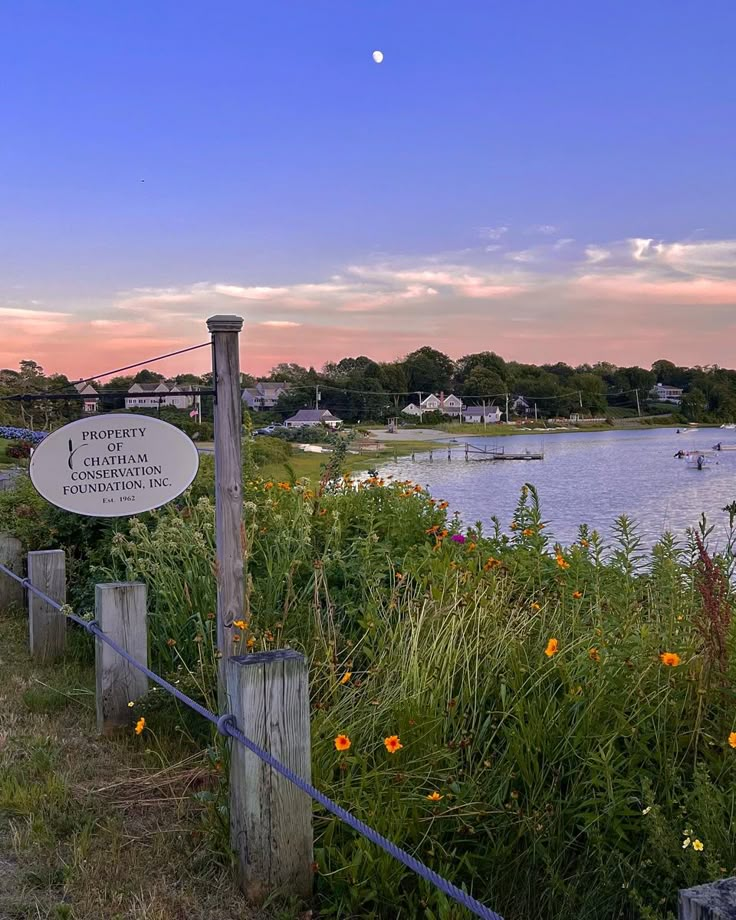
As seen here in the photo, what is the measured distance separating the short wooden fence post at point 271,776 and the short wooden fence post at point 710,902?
62.7 inches

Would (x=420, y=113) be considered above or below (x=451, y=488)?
above

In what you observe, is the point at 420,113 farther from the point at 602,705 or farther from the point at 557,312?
the point at 557,312

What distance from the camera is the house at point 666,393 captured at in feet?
491

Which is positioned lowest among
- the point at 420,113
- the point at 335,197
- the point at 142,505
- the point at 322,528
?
the point at 322,528

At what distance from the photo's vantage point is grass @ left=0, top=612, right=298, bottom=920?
9.25 feet

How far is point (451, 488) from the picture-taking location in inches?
1395

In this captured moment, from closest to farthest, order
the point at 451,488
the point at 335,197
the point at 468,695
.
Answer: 1. the point at 468,695
2. the point at 335,197
3. the point at 451,488

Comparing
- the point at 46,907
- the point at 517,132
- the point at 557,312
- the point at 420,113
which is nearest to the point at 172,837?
the point at 46,907

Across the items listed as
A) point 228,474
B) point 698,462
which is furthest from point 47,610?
point 698,462

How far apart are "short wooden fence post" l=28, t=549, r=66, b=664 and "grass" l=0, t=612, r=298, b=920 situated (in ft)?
3.35

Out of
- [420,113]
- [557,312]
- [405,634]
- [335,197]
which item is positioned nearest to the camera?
[405,634]

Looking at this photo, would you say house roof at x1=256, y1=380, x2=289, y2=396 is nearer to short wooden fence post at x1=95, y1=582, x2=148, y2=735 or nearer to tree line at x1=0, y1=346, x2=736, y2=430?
tree line at x1=0, y1=346, x2=736, y2=430

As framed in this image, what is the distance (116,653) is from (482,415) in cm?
13043

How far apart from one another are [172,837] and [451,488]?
106 ft
